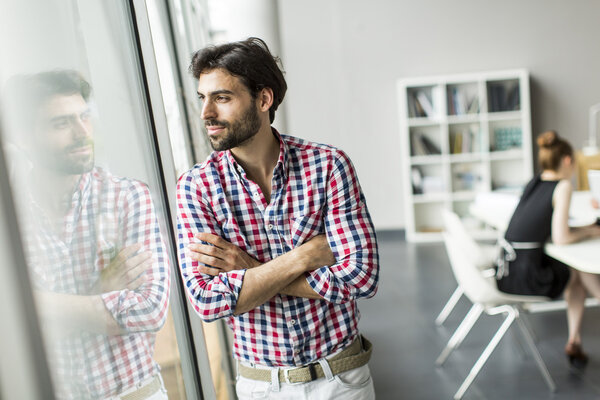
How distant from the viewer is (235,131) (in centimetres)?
138

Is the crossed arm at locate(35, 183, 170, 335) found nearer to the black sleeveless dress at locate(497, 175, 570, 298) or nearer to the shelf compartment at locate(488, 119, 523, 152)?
the black sleeveless dress at locate(497, 175, 570, 298)

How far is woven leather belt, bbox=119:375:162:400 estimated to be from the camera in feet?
4.48

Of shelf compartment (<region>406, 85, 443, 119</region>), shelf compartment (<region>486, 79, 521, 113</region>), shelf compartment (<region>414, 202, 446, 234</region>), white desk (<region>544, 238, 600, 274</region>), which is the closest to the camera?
white desk (<region>544, 238, 600, 274</region>)

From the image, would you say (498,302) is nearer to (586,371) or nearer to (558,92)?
(586,371)

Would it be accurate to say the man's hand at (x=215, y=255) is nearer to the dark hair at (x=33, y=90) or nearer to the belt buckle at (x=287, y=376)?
the belt buckle at (x=287, y=376)

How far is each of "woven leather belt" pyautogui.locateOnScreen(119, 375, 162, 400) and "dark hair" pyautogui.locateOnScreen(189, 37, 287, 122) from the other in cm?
81

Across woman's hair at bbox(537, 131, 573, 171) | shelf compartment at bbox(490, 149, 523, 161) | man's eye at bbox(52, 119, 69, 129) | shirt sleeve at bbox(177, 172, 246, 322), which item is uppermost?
man's eye at bbox(52, 119, 69, 129)

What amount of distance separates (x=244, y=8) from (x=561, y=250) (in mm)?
2700

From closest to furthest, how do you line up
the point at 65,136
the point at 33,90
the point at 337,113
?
the point at 33,90 < the point at 65,136 < the point at 337,113

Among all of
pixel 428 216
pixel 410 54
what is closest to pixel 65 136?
pixel 410 54

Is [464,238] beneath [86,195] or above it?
beneath

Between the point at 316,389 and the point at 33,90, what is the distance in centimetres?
99

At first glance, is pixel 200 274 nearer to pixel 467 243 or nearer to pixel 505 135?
pixel 467 243

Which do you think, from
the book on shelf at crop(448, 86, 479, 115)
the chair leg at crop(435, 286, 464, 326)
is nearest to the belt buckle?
the chair leg at crop(435, 286, 464, 326)
